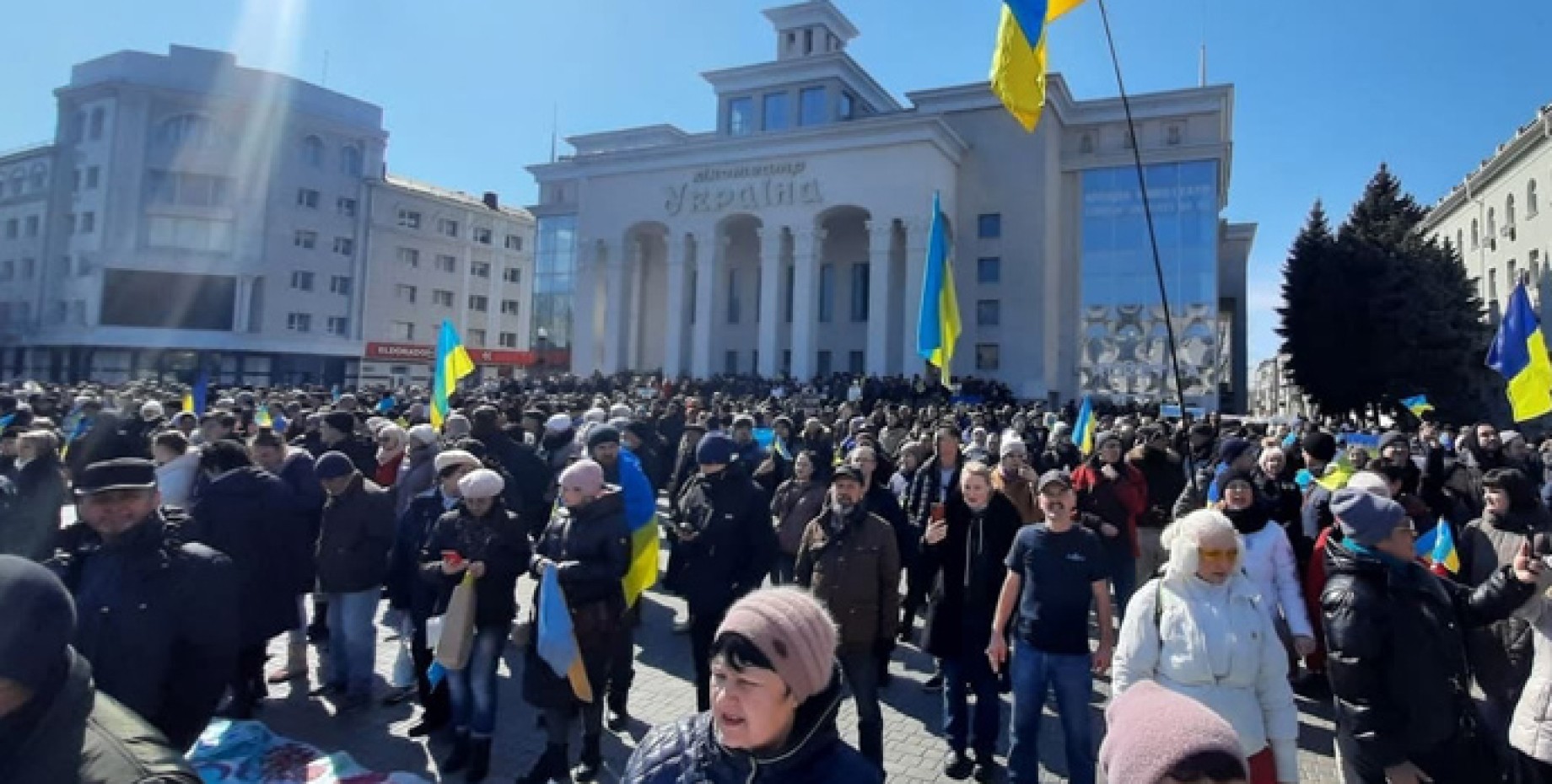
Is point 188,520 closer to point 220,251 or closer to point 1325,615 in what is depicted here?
point 1325,615

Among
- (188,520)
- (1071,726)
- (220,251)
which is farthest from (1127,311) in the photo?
(220,251)

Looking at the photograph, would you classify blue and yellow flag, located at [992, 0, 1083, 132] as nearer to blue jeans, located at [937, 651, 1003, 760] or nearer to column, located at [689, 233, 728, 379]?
blue jeans, located at [937, 651, 1003, 760]

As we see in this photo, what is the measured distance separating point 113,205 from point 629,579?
56.5m

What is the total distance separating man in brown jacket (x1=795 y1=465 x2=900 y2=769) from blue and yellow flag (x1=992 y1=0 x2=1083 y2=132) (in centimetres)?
470

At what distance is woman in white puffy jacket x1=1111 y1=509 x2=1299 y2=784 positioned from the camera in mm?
3219

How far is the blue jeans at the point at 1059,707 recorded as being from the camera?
421 centimetres

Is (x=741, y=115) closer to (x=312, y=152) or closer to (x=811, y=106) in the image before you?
(x=811, y=106)

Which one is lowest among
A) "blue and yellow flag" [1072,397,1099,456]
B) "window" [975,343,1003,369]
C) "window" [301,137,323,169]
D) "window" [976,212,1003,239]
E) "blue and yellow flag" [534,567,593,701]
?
"blue and yellow flag" [534,567,593,701]

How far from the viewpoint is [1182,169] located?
118 ft

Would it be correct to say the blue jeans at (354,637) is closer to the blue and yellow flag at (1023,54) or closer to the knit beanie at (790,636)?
the knit beanie at (790,636)

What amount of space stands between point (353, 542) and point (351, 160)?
182ft

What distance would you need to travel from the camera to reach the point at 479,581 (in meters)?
4.73

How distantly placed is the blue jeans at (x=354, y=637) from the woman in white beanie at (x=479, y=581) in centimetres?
120

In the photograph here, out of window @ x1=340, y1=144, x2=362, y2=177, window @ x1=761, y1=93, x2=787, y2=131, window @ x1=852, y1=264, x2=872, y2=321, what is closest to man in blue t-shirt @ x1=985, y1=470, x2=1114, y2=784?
window @ x1=852, y1=264, x2=872, y2=321
